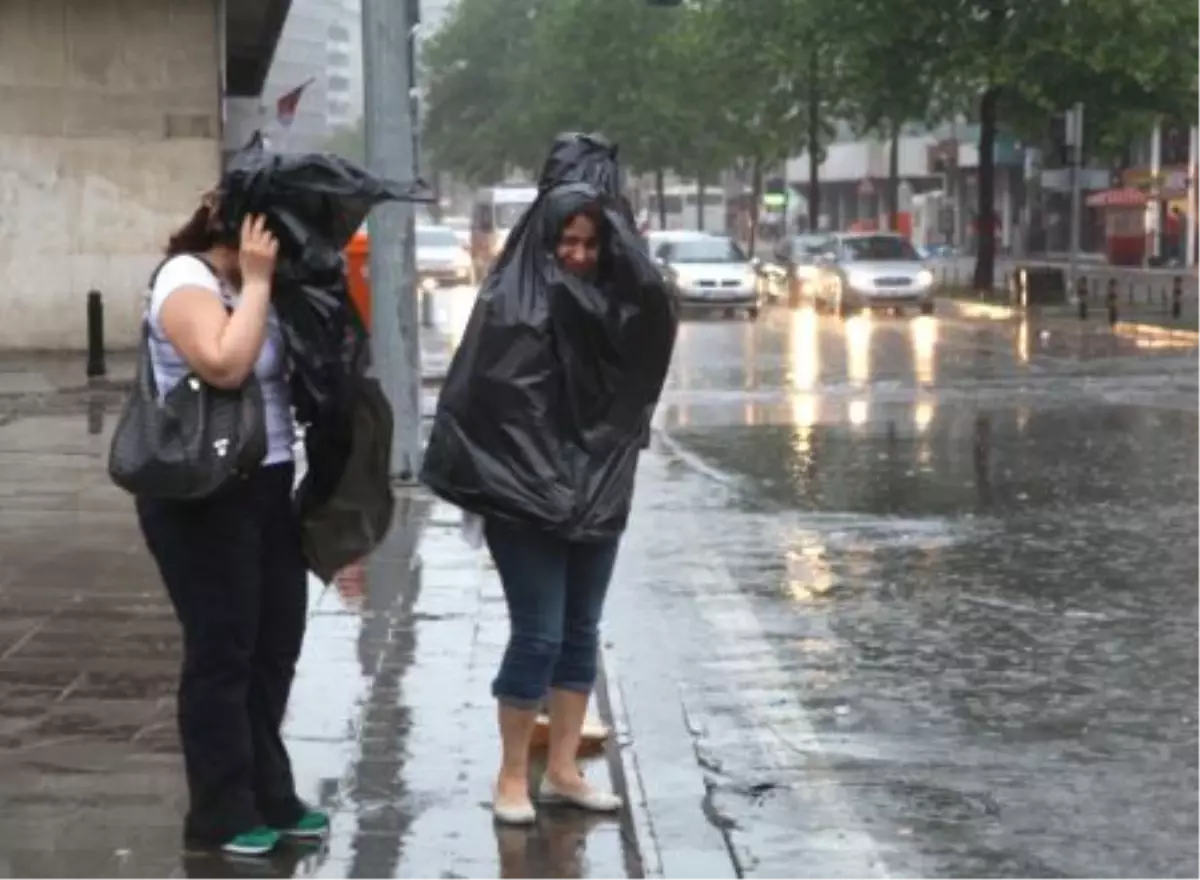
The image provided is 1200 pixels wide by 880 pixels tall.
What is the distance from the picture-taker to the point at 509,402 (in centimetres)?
614

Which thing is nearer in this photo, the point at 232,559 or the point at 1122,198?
the point at 232,559

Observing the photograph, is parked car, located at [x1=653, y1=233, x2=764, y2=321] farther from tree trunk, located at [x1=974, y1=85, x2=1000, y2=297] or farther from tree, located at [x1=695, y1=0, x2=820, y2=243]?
tree trunk, located at [x1=974, y1=85, x2=1000, y2=297]

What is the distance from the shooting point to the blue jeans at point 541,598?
6.29 meters

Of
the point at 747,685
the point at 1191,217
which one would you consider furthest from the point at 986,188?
the point at 747,685

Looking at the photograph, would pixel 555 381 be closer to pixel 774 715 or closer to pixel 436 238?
pixel 774 715

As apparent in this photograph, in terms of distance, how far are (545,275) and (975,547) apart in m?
6.56

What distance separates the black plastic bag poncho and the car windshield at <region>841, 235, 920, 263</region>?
37.8m

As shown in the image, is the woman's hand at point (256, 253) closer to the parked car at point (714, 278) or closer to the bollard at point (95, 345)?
the bollard at point (95, 345)

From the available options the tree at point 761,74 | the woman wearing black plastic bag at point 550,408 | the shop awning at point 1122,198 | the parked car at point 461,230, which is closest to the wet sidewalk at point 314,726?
the woman wearing black plastic bag at point 550,408

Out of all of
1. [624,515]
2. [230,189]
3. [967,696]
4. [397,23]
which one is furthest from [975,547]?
[230,189]

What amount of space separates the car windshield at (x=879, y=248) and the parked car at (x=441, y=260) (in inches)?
534

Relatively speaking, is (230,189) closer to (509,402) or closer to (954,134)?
(509,402)

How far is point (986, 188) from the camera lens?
47188 millimetres

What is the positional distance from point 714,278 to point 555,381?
36601 mm
